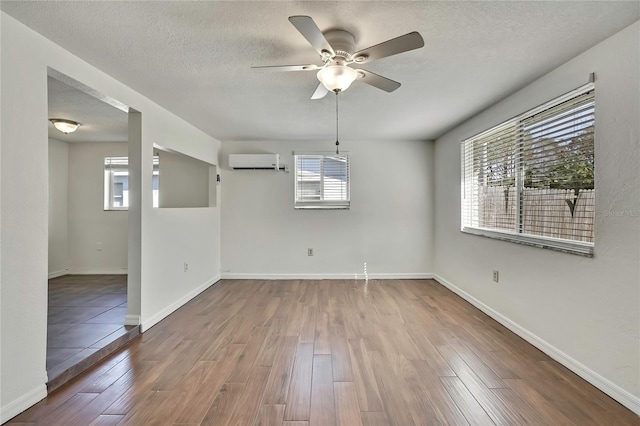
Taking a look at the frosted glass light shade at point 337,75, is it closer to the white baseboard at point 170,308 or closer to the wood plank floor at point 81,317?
the wood plank floor at point 81,317

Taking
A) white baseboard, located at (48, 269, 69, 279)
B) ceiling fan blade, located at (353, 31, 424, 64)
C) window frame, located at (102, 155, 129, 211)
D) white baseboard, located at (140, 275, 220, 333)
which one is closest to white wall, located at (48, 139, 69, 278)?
white baseboard, located at (48, 269, 69, 279)

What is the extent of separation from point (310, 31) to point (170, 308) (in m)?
3.23

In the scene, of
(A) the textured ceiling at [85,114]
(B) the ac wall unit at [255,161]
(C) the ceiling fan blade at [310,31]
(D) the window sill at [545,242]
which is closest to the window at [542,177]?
(D) the window sill at [545,242]

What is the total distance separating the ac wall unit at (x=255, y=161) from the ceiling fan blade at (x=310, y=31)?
10.0 ft

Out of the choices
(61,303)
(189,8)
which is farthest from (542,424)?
(61,303)

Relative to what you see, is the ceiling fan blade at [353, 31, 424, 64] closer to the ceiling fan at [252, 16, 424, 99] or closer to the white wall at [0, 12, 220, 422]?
the ceiling fan at [252, 16, 424, 99]

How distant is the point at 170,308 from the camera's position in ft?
11.2

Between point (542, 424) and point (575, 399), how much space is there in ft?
1.40

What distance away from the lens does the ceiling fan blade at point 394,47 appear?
1.57 m

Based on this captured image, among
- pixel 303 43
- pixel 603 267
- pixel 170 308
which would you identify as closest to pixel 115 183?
pixel 170 308

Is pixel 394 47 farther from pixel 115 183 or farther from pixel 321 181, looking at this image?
pixel 115 183

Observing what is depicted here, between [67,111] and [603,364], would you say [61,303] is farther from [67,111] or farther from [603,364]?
[603,364]

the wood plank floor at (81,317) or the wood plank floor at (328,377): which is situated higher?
the wood plank floor at (81,317)

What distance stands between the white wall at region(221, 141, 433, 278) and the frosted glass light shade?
293cm
